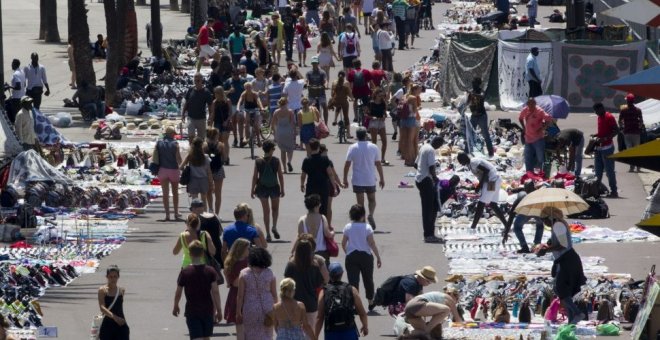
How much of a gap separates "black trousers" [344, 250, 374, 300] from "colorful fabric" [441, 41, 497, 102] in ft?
61.2

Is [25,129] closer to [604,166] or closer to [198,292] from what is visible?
[604,166]

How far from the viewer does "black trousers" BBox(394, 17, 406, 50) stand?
157 ft

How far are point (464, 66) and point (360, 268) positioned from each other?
1911cm

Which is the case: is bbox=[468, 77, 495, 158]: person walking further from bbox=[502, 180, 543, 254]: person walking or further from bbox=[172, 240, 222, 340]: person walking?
bbox=[172, 240, 222, 340]: person walking

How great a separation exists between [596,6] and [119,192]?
27.3 metres

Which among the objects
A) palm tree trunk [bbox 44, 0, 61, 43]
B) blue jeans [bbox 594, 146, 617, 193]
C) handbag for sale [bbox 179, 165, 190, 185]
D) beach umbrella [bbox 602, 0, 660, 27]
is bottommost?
palm tree trunk [bbox 44, 0, 61, 43]

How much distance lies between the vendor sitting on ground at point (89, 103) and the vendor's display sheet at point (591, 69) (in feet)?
30.4

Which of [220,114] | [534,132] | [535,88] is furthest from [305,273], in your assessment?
[535,88]

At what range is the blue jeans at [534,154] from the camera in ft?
91.7

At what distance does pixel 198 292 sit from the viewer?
16422 millimetres

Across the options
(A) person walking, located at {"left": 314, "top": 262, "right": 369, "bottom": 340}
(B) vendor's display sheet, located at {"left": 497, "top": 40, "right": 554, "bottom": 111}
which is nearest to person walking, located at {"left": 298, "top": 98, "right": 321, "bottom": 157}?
(B) vendor's display sheet, located at {"left": 497, "top": 40, "right": 554, "bottom": 111}

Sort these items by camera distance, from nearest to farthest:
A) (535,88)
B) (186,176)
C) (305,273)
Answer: (305,273), (186,176), (535,88)

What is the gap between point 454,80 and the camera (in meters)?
37.9

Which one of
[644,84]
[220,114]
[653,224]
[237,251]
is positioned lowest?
[220,114]
